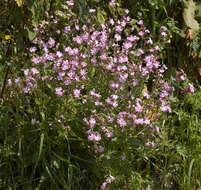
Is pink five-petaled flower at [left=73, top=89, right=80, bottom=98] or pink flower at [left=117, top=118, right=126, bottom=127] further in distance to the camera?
pink five-petaled flower at [left=73, top=89, right=80, bottom=98]

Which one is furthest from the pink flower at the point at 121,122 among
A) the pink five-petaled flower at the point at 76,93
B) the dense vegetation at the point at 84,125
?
the pink five-petaled flower at the point at 76,93

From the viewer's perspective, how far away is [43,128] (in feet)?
8.03

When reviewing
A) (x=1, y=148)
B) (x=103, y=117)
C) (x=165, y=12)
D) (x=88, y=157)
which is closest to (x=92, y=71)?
(x=103, y=117)

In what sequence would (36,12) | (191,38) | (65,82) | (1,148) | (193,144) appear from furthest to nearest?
(191,38) → (193,144) → (36,12) → (1,148) → (65,82)

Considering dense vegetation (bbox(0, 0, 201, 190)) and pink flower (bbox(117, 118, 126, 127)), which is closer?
pink flower (bbox(117, 118, 126, 127))

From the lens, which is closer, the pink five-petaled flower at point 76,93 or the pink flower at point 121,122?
the pink flower at point 121,122

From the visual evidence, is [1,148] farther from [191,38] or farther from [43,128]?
[191,38]

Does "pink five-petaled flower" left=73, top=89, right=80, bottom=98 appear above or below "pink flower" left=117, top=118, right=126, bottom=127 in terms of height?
above

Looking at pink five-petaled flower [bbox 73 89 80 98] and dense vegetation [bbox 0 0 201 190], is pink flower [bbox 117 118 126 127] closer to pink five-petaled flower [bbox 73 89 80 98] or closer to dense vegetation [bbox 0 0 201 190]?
dense vegetation [bbox 0 0 201 190]

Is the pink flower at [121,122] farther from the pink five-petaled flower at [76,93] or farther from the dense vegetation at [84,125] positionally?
the pink five-petaled flower at [76,93]

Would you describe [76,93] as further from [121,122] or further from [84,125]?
[121,122]

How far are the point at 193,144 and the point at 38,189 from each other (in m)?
1.35

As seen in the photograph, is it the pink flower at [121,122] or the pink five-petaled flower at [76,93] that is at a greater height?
the pink five-petaled flower at [76,93]

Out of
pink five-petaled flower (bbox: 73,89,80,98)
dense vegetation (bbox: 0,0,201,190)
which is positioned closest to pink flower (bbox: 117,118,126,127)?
dense vegetation (bbox: 0,0,201,190)
